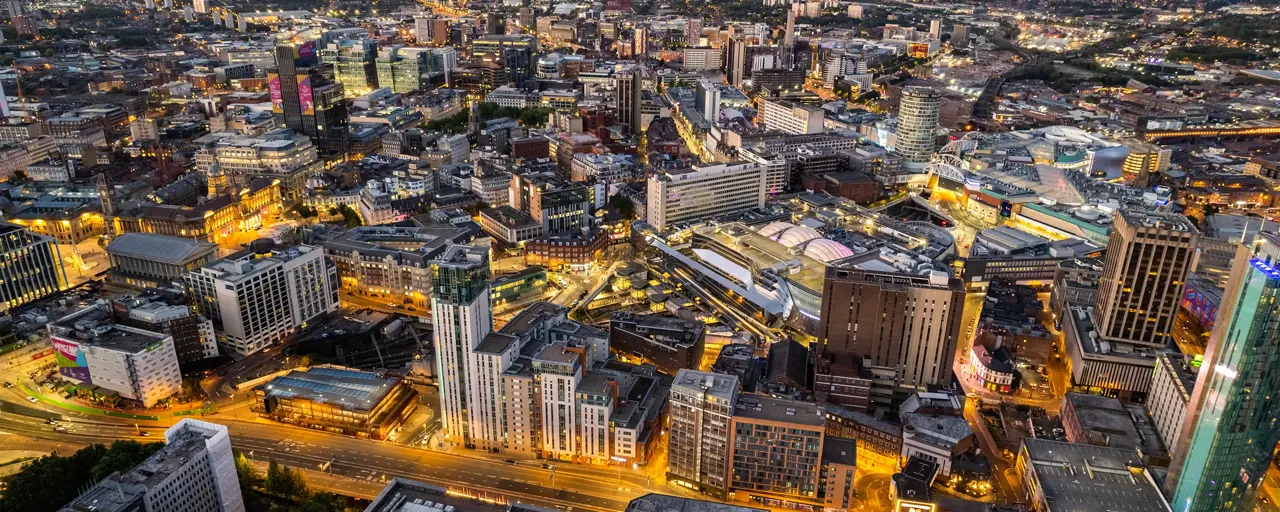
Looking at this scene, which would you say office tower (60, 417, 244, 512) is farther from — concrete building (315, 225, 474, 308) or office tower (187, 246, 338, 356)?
concrete building (315, 225, 474, 308)

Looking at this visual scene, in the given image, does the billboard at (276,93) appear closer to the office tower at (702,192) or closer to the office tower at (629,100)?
the office tower at (629,100)

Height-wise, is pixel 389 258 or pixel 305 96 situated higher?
pixel 305 96

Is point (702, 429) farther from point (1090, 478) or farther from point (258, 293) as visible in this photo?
point (258, 293)

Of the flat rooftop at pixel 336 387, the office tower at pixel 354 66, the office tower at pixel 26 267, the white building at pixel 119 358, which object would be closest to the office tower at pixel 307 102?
the office tower at pixel 354 66

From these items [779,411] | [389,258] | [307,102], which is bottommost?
[389,258]

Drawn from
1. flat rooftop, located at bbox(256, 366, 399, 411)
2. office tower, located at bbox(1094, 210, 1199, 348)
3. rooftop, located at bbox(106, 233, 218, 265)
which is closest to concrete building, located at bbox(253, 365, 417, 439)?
flat rooftop, located at bbox(256, 366, 399, 411)

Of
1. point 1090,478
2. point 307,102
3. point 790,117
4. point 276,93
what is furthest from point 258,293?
point 790,117
